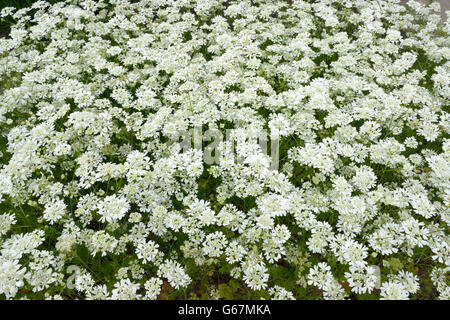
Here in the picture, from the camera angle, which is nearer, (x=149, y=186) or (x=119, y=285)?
(x=119, y=285)

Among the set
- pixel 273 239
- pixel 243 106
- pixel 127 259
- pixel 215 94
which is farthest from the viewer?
pixel 243 106

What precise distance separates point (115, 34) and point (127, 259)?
4.99m

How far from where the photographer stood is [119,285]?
11.6 feet

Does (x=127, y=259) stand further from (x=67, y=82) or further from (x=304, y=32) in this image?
(x=304, y=32)

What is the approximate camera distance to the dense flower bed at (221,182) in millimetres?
3770

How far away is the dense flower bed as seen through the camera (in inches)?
148

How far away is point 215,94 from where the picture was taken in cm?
509

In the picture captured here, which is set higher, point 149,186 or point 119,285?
point 149,186

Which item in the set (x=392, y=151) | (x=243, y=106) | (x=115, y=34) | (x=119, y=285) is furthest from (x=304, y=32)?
(x=119, y=285)

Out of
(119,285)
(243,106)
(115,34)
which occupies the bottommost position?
(119,285)

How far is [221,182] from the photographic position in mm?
4789
